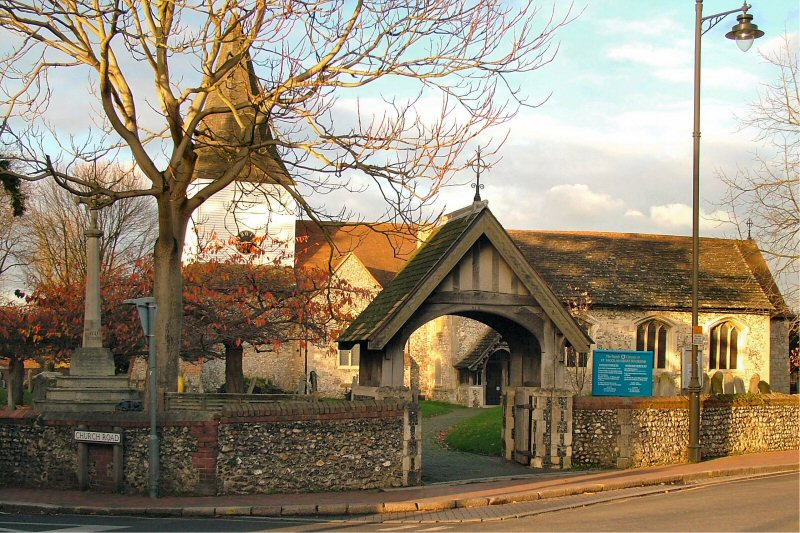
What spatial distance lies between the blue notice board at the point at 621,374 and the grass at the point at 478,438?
10.00 ft

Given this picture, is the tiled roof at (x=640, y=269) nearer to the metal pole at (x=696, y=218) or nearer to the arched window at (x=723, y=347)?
the arched window at (x=723, y=347)

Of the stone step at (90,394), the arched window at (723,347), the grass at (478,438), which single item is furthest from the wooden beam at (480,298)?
the arched window at (723,347)

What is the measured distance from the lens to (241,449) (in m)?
16.2

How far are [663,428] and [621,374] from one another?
149cm

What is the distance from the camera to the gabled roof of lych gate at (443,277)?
1766 cm

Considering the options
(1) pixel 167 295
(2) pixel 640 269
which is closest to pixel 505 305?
(1) pixel 167 295

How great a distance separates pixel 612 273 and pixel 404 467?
94.8ft

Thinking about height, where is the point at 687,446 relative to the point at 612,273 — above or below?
below

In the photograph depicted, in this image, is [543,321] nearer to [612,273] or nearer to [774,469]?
[774,469]

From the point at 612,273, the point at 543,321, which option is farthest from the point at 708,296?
the point at 543,321

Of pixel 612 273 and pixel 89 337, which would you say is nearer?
pixel 89 337

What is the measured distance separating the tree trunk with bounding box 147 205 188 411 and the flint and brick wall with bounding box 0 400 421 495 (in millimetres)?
1128

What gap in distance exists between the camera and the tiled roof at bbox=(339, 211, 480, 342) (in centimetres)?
1812

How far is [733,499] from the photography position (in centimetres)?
1477
